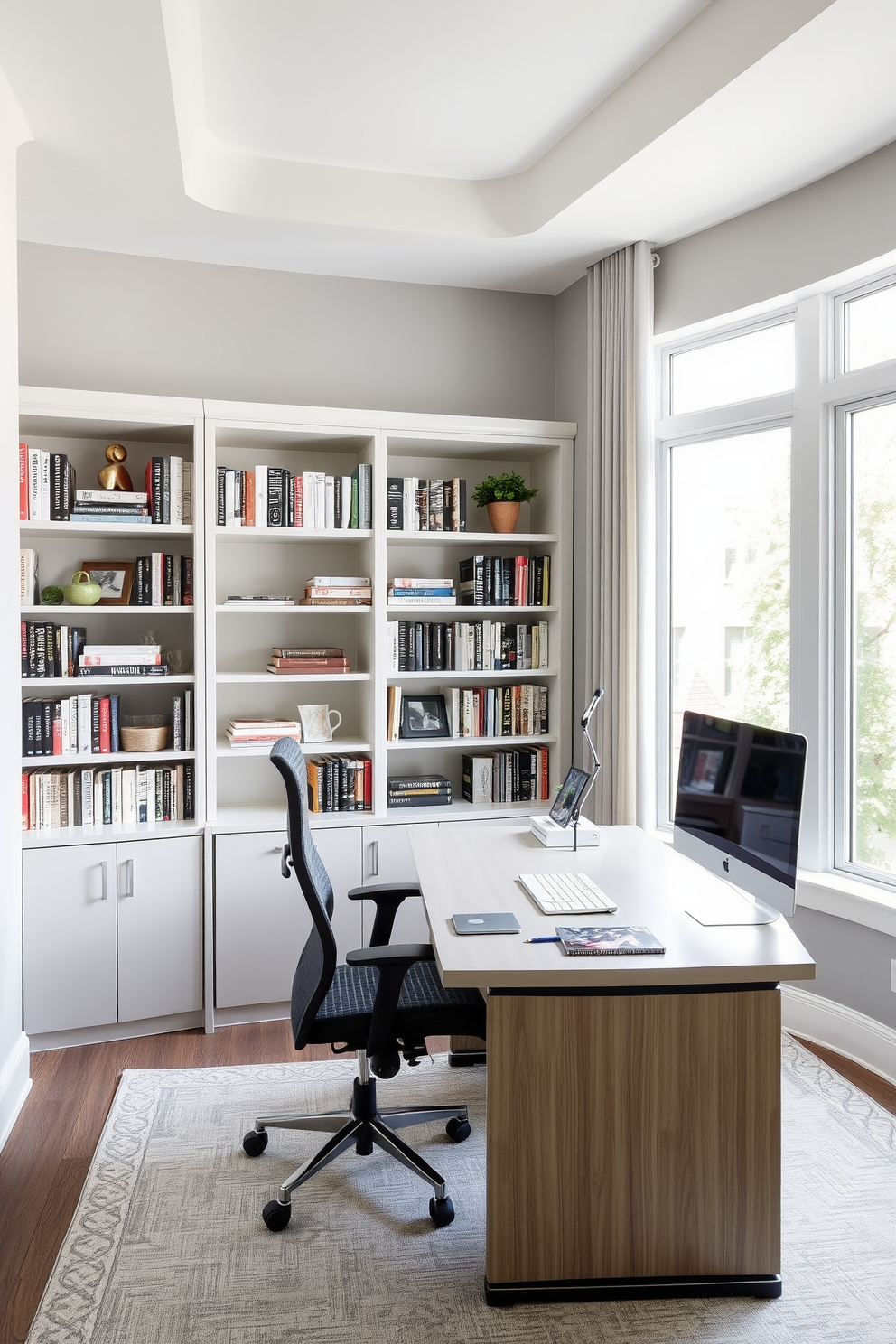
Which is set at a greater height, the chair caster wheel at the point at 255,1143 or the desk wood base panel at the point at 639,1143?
the desk wood base panel at the point at 639,1143

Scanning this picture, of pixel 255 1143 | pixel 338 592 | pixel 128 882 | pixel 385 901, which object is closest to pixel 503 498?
pixel 338 592

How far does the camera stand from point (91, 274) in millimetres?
3580

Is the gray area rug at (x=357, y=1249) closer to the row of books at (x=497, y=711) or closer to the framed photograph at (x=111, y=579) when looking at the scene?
the row of books at (x=497, y=711)

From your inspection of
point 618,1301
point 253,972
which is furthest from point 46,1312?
point 253,972

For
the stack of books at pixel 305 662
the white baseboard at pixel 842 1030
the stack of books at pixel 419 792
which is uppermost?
the stack of books at pixel 305 662

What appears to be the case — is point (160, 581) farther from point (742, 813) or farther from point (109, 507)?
point (742, 813)

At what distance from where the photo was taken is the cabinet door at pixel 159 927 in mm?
3262

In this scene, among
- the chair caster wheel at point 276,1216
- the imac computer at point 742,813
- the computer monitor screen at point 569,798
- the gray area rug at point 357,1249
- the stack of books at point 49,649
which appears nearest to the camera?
the gray area rug at point 357,1249

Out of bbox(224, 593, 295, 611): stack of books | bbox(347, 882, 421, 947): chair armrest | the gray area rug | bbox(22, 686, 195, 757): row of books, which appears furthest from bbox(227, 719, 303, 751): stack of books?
the gray area rug

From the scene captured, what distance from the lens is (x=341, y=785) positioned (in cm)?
359

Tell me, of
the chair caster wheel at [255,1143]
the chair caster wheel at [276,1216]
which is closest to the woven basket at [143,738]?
the chair caster wheel at [255,1143]

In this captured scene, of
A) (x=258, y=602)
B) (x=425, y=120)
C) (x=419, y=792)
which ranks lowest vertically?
(x=419, y=792)

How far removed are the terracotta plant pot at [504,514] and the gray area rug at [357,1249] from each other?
84.0 inches

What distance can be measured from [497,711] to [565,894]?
1.64 meters
